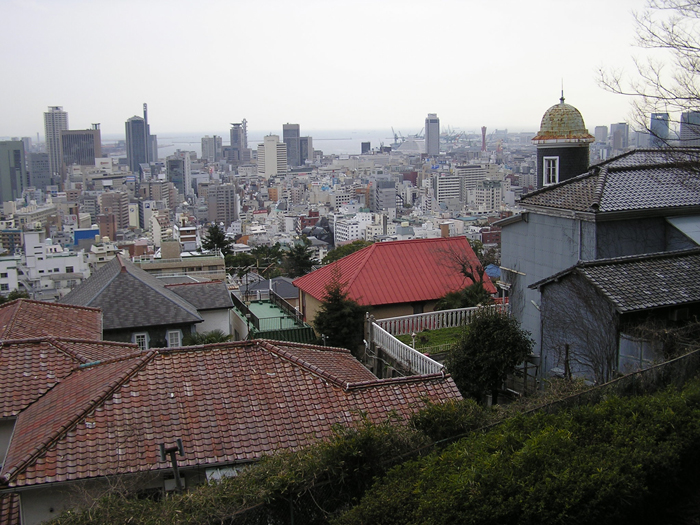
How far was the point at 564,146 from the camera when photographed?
71.5 feet

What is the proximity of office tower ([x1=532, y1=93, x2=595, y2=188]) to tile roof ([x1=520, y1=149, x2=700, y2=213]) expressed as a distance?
26.2 ft

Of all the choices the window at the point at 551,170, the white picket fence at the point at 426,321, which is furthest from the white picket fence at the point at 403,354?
the window at the point at 551,170

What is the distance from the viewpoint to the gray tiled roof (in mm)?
18766

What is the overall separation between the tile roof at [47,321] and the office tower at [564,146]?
13732 millimetres

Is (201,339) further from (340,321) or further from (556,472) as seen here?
(556,472)

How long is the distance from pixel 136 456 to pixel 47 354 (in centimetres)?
426

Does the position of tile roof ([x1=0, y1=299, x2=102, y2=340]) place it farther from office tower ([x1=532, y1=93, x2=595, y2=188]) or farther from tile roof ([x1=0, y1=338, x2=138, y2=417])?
office tower ([x1=532, y1=93, x2=595, y2=188])

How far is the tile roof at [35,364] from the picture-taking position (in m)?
10.1

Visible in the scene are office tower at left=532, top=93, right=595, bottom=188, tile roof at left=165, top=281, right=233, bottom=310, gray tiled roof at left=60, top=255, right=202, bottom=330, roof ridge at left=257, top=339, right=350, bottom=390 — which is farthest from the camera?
office tower at left=532, top=93, right=595, bottom=188

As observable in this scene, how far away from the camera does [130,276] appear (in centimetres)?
2041

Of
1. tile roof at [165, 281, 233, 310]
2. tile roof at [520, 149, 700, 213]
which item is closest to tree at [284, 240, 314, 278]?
tile roof at [165, 281, 233, 310]

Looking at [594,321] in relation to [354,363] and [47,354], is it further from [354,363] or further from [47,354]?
[47,354]

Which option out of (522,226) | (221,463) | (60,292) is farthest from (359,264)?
(60,292)

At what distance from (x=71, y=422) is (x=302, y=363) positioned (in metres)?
3.11
